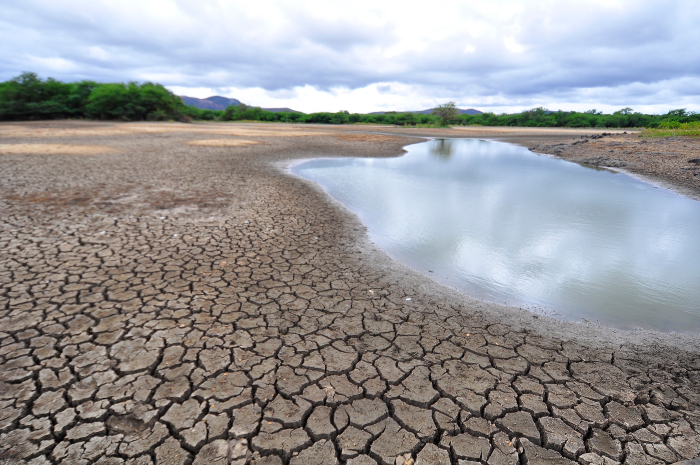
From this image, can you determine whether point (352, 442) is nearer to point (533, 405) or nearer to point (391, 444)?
point (391, 444)

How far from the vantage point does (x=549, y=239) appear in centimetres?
704

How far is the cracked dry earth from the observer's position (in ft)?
7.69

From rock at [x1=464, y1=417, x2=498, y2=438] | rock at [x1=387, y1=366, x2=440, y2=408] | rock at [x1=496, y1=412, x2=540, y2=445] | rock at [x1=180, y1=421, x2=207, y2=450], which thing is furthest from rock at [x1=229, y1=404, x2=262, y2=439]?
rock at [x1=496, y1=412, x2=540, y2=445]

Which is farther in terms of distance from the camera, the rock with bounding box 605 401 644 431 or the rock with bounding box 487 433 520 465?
the rock with bounding box 605 401 644 431

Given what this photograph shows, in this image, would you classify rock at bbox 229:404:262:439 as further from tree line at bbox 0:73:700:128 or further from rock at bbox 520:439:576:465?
tree line at bbox 0:73:700:128

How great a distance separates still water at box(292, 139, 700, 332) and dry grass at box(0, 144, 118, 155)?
1037 cm

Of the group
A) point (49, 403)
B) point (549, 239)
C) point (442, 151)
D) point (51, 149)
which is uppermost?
point (51, 149)

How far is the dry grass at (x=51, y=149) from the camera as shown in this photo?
14.4m

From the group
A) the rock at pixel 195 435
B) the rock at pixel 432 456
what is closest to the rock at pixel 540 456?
the rock at pixel 432 456

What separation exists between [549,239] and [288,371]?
20.9 feet

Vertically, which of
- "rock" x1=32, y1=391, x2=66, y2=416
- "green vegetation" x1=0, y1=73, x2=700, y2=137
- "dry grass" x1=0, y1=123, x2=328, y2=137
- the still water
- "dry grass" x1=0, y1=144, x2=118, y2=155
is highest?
"green vegetation" x1=0, y1=73, x2=700, y2=137

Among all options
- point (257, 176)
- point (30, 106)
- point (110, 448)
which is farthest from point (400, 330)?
point (30, 106)

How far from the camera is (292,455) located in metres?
2.28

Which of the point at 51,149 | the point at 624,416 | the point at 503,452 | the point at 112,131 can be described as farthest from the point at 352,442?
the point at 112,131
